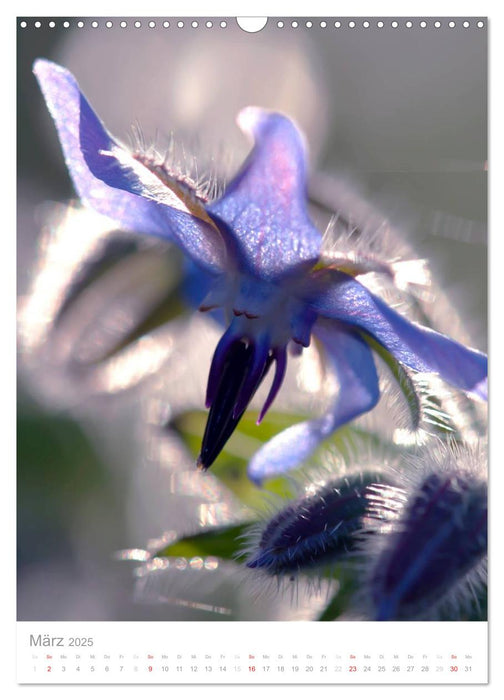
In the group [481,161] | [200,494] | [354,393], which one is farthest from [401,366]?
[200,494]

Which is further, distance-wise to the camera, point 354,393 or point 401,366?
point 354,393

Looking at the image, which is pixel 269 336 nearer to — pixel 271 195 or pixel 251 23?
pixel 271 195

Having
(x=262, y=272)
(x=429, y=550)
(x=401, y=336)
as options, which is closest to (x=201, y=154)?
(x=262, y=272)

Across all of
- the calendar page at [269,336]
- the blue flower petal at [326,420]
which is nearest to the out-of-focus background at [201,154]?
the calendar page at [269,336]

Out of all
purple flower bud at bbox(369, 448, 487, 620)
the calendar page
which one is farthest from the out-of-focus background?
purple flower bud at bbox(369, 448, 487, 620)

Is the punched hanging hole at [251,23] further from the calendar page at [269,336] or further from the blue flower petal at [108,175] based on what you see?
the blue flower petal at [108,175]

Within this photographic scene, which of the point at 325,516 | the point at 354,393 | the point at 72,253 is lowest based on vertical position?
the point at 325,516
